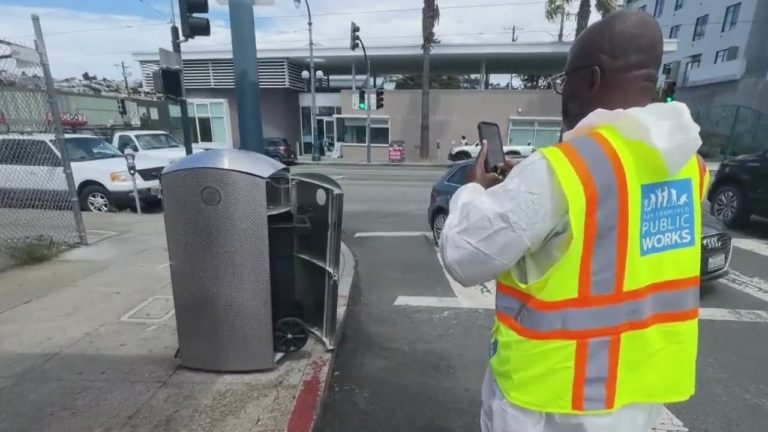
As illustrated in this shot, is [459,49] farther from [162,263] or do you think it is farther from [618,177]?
[618,177]

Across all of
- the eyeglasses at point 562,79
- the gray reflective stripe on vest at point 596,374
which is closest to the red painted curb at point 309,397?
the gray reflective stripe on vest at point 596,374

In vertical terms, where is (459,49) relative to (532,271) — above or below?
above

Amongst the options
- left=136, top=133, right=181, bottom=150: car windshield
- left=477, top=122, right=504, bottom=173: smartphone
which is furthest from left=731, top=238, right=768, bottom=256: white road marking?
left=136, top=133, right=181, bottom=150: car windshield

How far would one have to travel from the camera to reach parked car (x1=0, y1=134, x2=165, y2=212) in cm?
717

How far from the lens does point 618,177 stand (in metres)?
1.09

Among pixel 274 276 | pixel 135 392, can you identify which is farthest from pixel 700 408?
pixel 135 392

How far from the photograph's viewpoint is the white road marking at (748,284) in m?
5.09

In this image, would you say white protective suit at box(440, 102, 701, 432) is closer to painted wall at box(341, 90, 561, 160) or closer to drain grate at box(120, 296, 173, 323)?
drain grate at box(120, 296, 173, 323)

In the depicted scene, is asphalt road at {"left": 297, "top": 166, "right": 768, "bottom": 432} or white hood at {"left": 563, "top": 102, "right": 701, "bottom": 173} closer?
white hood at {"left": 563, "top": 102, "right": 701, "bottom": 173}

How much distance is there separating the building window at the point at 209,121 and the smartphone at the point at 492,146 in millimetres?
30394

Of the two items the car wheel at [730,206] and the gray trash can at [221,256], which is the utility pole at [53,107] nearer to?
the gray trash can at [221,256]

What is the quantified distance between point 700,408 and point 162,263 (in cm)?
591

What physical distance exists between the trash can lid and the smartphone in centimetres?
168

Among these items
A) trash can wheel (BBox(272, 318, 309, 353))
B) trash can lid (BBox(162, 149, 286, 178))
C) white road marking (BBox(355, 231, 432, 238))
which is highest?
trash can lid (BBox(162, 149, 286, 178))
